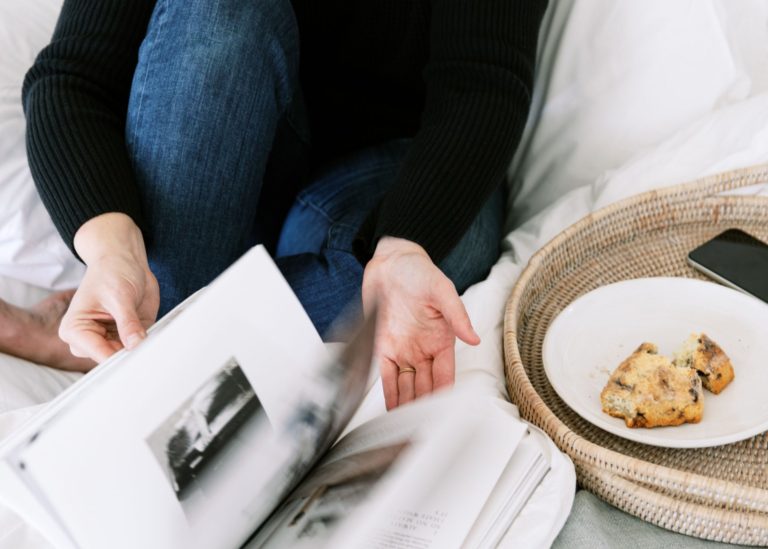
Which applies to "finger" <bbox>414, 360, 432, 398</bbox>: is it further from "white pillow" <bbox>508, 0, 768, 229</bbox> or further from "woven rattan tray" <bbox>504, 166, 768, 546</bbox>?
"white pillow" <bbox>508, 0, 768, 229</bbox>

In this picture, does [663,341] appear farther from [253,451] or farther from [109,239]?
→ [109,239]

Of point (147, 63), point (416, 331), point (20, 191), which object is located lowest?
point (416, 331)

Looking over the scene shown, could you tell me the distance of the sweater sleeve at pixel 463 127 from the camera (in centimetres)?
71

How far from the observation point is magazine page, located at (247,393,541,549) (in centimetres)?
45

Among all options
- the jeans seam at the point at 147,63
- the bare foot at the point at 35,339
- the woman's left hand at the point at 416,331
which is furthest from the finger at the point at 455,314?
the bare foot at the point at 35,339

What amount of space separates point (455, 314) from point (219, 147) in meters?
0.33

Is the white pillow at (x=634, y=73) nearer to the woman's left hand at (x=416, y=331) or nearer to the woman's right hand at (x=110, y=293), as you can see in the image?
the woman's left hand at (x=416, y=331)

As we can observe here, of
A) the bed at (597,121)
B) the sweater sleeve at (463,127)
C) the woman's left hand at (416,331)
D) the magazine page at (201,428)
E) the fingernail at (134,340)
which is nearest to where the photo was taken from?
the magazine page at (201,428)

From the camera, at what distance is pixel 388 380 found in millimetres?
620

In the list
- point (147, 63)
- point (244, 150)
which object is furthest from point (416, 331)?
point (147, 63)

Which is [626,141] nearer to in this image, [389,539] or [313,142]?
[313,142]

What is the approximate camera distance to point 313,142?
99 centimetres

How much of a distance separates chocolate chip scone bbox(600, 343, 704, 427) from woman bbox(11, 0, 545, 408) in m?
0.14

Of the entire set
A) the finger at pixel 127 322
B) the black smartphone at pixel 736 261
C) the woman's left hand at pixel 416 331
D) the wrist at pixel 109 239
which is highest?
the wrist at pixel 109 239
